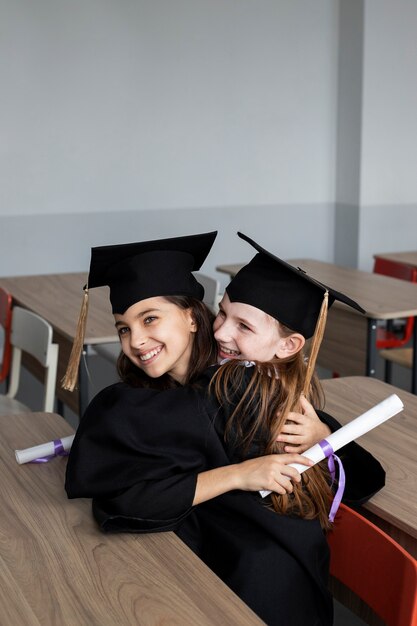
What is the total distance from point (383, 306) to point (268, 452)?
6.73 ft

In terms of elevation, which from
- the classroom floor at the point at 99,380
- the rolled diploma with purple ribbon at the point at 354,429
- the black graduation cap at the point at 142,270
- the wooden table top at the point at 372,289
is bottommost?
the classroom floor at the point at 99,380

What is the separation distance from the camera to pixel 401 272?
14.8 feet

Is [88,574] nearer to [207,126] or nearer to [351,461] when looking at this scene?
[351,461]

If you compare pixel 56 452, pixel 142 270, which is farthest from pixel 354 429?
pixel 56 452

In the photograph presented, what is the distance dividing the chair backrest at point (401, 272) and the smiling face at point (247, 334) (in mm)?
2548

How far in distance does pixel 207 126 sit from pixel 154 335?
423 centimetres

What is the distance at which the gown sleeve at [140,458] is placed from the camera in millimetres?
1464

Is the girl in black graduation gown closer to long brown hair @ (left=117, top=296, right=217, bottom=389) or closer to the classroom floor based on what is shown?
long brown hair @ (left=117, top=296, right=217, bottom=389)

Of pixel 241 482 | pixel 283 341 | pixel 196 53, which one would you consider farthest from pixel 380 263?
pixel 241 482

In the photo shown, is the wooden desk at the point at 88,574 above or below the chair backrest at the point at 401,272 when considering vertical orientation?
above

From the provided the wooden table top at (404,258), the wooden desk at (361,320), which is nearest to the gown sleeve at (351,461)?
the wooden desk at (361,320)

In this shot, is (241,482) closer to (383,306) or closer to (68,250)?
(383,306)

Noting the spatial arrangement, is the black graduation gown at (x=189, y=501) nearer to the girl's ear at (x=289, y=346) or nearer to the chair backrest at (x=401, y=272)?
the girl's ear at (x=289, y=346)

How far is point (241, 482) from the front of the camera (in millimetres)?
1512
